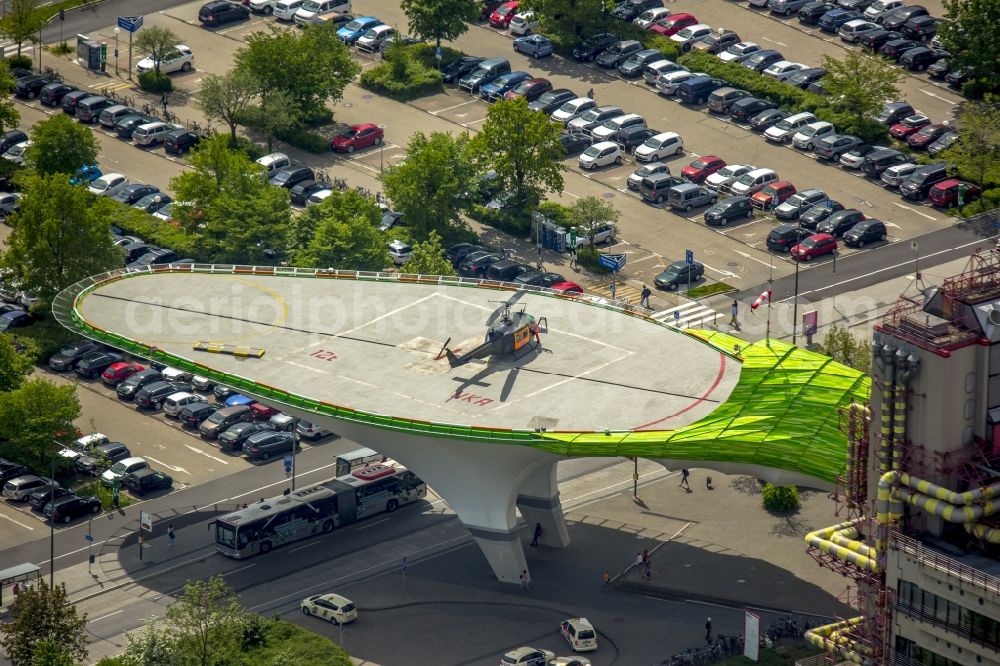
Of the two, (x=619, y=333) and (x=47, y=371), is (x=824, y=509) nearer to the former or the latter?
(x=619, y=333)

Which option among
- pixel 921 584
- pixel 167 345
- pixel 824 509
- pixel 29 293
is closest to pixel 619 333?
pixel 824 509

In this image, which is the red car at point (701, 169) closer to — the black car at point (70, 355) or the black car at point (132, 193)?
the black car at point (132, 193)

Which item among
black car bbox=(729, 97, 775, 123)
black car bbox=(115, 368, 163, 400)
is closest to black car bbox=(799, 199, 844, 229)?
black car bbox=(729, 97, 775, 123)

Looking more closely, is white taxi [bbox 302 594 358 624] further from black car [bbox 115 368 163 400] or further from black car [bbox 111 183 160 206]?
black car [bbox 111 183 160 206]

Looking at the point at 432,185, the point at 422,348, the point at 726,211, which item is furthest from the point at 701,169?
the point at 422,348

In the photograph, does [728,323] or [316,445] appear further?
[728,323]

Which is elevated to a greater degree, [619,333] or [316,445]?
[619,333]
